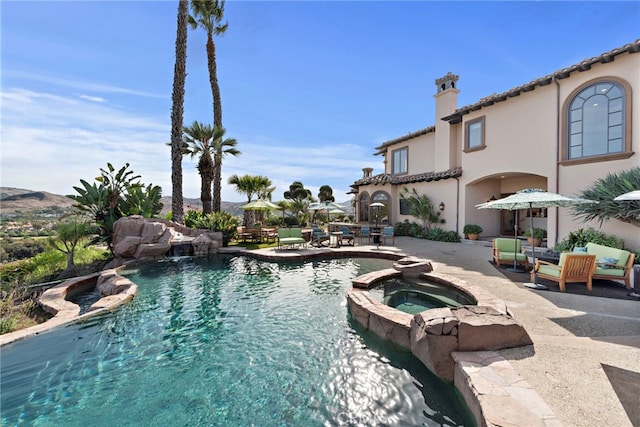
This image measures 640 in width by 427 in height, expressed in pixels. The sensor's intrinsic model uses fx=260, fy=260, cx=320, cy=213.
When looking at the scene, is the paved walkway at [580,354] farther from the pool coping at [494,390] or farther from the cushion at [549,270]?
the cushion at [549,270]

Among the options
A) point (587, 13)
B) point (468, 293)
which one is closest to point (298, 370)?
point (468, 293)

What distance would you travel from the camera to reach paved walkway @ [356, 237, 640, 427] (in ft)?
8.91

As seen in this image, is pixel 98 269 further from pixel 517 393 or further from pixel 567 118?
pixel 567 118

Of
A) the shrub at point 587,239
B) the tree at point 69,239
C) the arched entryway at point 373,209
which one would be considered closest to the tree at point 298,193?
the arched entryway at point 373,209

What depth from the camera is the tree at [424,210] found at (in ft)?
58.3

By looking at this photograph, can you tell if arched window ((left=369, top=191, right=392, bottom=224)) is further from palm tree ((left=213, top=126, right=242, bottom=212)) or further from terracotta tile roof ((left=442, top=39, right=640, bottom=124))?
palm tree ((left=213, top=126, right=242, bottom=212))

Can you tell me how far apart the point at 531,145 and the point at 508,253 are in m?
6.93

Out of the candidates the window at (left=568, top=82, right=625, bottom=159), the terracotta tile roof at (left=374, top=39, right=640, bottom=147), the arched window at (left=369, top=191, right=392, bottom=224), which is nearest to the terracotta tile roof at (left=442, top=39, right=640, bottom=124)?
the terracotta tile roof at (left=374, top=39, right=640, bottom=147)

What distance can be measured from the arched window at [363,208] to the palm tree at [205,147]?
418 inches

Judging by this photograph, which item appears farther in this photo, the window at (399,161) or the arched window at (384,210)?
the window at (399,161)

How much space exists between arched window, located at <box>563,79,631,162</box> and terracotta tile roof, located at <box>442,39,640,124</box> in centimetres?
84

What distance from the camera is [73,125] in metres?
11.6

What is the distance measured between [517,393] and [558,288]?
19.2ft

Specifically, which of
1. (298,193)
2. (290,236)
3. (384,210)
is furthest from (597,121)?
(298,193)
